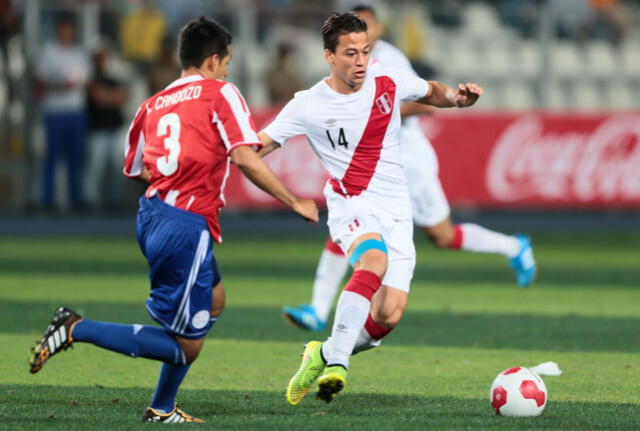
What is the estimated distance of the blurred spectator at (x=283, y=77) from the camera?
19812 millimetres

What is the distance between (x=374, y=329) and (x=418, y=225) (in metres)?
3.05

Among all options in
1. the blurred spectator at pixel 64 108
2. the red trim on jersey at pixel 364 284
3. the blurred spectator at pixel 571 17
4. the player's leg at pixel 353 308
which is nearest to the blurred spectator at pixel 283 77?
the blurred spectator at pixel 64 108

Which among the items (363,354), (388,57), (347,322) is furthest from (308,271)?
(347,322)

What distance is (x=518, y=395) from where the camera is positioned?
20.3 ft

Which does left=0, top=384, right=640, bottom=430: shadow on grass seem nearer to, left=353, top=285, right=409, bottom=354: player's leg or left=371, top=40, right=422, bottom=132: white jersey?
left=353, top=285, right=409, bottom=354: player's leg

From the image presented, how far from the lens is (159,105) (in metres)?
6.12

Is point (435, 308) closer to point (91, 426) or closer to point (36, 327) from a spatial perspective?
point (36, 327)

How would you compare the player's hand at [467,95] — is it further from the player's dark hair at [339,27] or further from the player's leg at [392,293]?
the player's leg at [392,293]

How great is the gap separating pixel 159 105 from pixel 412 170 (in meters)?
4.36

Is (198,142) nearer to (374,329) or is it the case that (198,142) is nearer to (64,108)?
(374,329)

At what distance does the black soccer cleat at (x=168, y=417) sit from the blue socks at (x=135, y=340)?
26cm

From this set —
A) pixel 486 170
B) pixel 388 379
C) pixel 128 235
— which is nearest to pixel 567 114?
pixel 486 170

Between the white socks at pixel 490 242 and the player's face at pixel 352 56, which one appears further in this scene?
the white socks at pixel 490 242

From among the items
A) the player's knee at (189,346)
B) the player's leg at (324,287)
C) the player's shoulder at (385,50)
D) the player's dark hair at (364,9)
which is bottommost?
the player's leg at (324,287)
